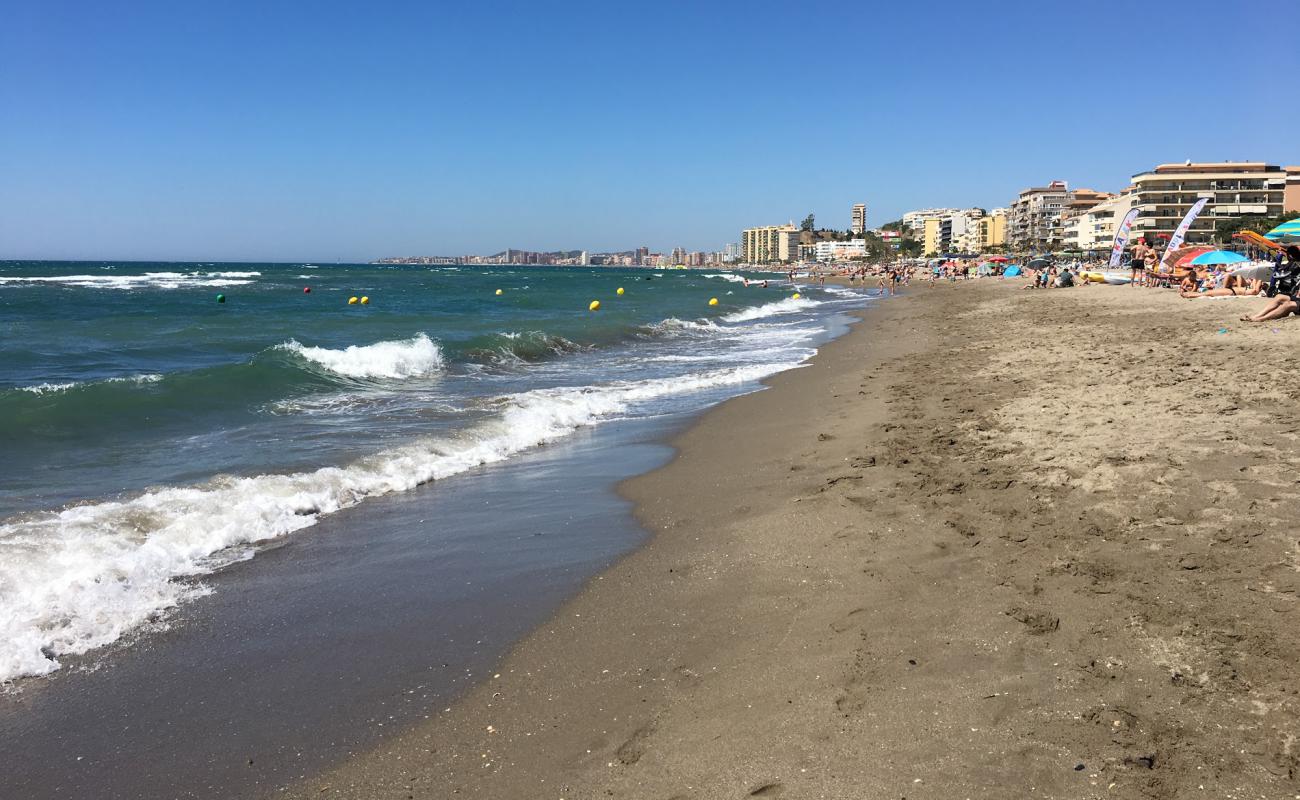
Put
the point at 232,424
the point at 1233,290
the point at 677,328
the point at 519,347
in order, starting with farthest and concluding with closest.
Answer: the point at 677,328 < the point at 1233,290 < the point at 519,347 < the point at 232,424

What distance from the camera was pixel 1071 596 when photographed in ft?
13.3

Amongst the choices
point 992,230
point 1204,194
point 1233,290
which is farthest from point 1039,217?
point 1233,290

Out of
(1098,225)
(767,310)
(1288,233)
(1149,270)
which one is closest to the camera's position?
(1288,233)

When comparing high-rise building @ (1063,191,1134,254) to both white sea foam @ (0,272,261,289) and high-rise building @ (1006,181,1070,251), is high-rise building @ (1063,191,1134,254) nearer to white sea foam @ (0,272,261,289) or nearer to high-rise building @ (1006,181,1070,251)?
high-rise building @ (1006,181,1070,251)

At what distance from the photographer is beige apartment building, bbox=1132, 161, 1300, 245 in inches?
3819

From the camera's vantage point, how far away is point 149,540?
561 centimetres

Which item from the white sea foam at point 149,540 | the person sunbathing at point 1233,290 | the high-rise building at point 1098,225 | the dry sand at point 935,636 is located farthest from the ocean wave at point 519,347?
the high-rise building at point 1098,225

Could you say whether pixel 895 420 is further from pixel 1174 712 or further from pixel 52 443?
pixel 52 443

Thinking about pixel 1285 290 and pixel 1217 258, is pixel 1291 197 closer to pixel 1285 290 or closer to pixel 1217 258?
pixel 1217 258

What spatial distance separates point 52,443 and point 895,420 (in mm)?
10164

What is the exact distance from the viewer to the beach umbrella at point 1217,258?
2994cm

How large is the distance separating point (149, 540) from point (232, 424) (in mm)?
5678

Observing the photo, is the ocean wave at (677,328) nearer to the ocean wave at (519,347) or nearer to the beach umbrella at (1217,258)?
the ocean wave at (519,347)

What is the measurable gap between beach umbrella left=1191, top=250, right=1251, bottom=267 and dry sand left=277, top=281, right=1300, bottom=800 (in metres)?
27.4
